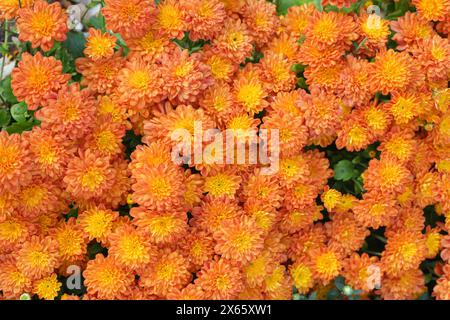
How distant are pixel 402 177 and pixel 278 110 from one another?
0.46m

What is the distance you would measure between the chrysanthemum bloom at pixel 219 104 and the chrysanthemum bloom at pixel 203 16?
0.19 metres

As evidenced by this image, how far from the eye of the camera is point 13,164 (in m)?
1.57

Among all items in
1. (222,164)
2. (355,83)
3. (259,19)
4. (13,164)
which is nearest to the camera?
(13,164)

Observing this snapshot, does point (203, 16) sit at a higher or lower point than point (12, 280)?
higher

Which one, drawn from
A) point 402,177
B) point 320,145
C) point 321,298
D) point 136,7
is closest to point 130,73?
point 136,7

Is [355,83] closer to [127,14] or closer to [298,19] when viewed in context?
[298,19]

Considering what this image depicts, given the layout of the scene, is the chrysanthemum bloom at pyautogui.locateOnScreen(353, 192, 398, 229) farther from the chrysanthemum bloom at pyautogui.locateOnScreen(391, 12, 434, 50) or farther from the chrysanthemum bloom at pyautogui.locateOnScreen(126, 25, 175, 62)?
the chrysanthemum bloom at pyautogui.locateOnScreen(126, 25, 175, 62)

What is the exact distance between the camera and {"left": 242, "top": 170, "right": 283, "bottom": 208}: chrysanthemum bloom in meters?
1.73

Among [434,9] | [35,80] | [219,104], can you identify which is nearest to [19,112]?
[35,80]

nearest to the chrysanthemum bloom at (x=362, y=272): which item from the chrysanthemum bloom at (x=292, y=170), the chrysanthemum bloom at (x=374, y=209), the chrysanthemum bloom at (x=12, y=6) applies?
the chrysanthemum bloom at (x=374, y=209)

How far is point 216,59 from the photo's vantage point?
1788 mm

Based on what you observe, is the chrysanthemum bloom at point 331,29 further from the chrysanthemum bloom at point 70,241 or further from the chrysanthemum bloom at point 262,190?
the chrysanthemum bloom at point 70,241

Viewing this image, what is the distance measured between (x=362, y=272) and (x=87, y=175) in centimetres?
99

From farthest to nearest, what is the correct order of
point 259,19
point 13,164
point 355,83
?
point 259,19
point 355,83
point 13,164
